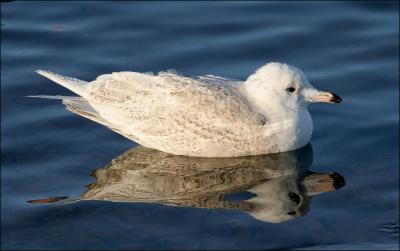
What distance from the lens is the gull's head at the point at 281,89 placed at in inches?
411

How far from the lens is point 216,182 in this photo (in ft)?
33.4

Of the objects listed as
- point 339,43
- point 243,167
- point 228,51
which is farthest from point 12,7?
point 243,167

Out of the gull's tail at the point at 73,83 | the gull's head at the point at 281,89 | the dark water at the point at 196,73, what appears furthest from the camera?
the gull's tail at the point at 73,83

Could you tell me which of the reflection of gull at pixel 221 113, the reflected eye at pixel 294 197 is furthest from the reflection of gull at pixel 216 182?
the reflection of gull at pixel 221 113

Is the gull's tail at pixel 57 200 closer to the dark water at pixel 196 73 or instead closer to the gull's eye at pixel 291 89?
the dark water at pixel 196 73

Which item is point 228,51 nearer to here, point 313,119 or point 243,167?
point 313,119

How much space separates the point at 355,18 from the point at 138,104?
4121 mm

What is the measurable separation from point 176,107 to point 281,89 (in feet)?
3.26

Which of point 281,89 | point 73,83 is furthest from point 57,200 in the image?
point 281,89

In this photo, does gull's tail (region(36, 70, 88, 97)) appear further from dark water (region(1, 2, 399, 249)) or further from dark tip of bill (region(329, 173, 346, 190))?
dark tip of bill (region(329, 173, 346, 190))

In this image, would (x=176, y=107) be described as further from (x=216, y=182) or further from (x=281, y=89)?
A: (x=281, y=89)

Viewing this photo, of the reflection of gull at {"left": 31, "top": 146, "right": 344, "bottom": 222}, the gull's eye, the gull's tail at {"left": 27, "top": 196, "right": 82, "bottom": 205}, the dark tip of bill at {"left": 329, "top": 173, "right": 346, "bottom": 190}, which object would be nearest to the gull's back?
the reflection of gull at {"left": 31, "top": 146, "right": 344, "bottom": 222}

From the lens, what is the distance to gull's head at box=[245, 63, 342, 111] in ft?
34.2

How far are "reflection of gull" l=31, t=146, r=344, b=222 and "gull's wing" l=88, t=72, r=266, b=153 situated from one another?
0.26m
